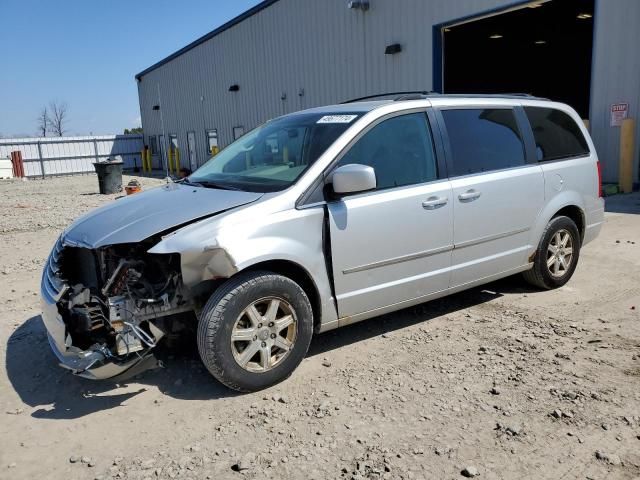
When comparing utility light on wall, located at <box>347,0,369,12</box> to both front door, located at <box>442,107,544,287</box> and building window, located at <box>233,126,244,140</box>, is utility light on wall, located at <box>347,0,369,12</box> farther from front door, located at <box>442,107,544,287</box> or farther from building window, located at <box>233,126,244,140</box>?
front door, located at <box>442,107,544,287</box>

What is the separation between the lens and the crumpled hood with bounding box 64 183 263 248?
10.8ft

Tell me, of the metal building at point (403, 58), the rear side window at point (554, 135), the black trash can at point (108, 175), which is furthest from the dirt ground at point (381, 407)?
the black trash can at point (108, 175)

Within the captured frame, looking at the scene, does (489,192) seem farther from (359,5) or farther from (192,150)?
(192,150)

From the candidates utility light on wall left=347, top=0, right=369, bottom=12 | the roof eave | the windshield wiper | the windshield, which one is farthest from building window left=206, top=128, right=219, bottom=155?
the windshield wiper

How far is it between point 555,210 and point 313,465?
342 cm

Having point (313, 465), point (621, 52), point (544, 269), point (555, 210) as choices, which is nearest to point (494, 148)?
point (555, 210)

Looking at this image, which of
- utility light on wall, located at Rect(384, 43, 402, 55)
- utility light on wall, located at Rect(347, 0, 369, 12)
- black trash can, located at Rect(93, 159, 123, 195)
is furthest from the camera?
black trash can, located at Rect(93, 159, 123, 195)

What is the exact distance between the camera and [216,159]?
15.6 ft

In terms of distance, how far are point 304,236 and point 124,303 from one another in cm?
118

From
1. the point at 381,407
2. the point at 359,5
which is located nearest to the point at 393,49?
the point at 359,5

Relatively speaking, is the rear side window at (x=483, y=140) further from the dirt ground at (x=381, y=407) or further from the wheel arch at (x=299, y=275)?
the wheel arch at (x=299, y=275)

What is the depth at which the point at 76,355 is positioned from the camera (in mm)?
3164

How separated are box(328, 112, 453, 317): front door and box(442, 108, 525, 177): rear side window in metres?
0.26

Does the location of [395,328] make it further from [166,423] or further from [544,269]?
[166,423]
